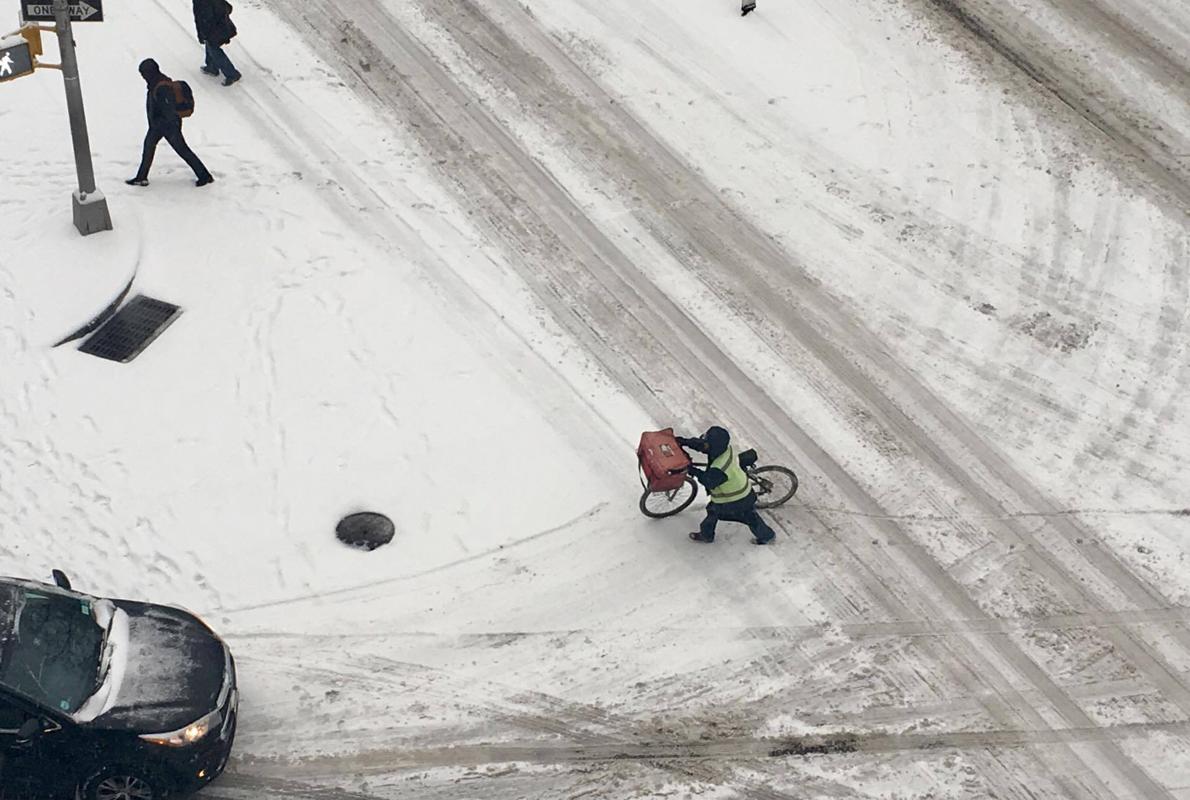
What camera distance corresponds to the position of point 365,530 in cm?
1228

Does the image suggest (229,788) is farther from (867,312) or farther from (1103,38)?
(1103,38)

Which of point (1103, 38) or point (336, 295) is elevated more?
point (1103, 38)

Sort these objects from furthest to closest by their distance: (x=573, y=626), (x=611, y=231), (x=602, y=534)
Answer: (x=611, y=231) < (x=602, y=534) < (x=573, y=626)

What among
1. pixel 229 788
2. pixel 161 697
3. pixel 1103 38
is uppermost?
pixel 1103 38

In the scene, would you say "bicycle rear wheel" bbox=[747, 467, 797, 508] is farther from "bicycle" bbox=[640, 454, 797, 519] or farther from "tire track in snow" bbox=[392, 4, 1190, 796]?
"tire track in snow" bbox=[392, 4, 1190, 796]

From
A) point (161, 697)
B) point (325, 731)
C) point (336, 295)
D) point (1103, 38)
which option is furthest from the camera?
point (1103, 38)

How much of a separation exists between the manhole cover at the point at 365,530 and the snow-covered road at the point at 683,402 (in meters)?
0.16

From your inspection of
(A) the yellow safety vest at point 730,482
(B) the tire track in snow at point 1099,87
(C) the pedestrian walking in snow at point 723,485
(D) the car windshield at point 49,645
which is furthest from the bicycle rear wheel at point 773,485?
(B) the tire track in snow at point 1099,87

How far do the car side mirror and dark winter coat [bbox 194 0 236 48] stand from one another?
9551 mm

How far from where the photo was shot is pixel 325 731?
10.8 meters

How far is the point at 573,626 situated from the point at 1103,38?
39.5 feet

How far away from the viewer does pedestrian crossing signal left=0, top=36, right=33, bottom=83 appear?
12.5 meters

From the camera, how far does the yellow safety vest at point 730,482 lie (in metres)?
11.9

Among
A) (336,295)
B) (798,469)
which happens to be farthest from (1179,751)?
(336,295)
